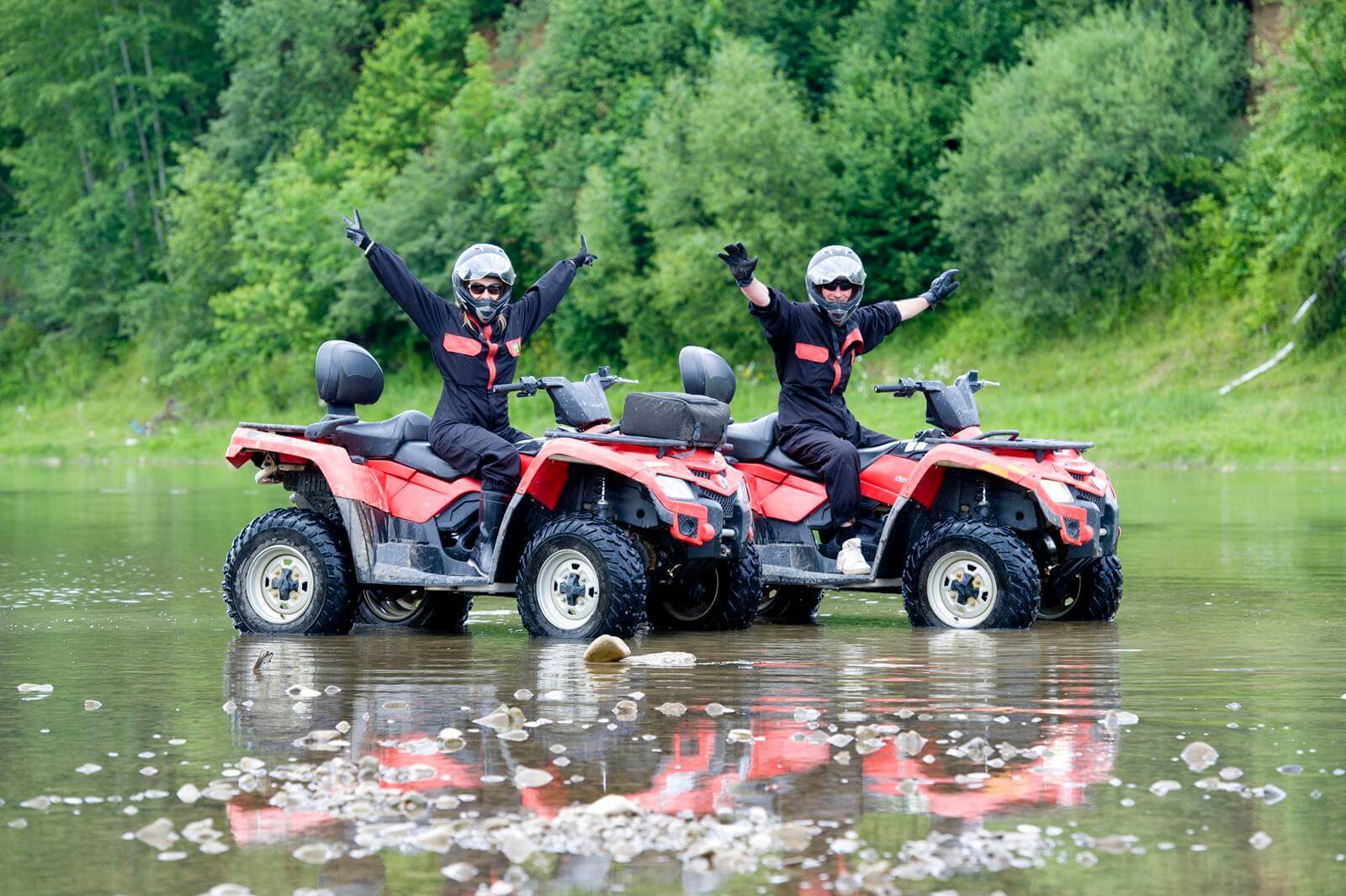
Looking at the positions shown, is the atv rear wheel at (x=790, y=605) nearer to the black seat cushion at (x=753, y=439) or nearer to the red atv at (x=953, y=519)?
the red atv at (x=953, y=519)

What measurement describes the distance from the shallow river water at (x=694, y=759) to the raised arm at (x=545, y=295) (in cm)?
190

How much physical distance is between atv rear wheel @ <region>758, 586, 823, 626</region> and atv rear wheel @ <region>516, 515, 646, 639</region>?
2203 millimetres

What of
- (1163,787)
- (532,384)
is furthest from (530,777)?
(532,384)

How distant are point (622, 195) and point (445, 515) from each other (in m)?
42.7

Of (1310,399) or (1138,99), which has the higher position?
(1138,99)

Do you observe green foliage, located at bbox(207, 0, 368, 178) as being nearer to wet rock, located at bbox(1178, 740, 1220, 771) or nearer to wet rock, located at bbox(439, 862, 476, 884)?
wet rock, located at bbox(1178, 740, 1220, 771)

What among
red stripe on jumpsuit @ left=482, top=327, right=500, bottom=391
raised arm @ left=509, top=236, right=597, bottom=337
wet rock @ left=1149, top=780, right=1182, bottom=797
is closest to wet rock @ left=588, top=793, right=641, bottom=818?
wet rock @ left=1149, top=780, right=1182, bottom=797

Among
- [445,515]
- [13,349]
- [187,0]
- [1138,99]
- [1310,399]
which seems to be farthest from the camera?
[187,0]

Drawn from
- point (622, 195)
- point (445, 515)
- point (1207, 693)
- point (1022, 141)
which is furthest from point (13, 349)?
point (1207, 693)

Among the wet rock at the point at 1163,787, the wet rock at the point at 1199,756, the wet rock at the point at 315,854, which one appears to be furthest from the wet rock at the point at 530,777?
the wet rock at the point at 1199,756

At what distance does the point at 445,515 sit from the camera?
13.6m

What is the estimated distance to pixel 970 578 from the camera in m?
13.3

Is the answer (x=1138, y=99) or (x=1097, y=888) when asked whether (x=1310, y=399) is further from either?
(x=1097, y=888)

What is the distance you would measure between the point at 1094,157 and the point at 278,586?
120 feet
